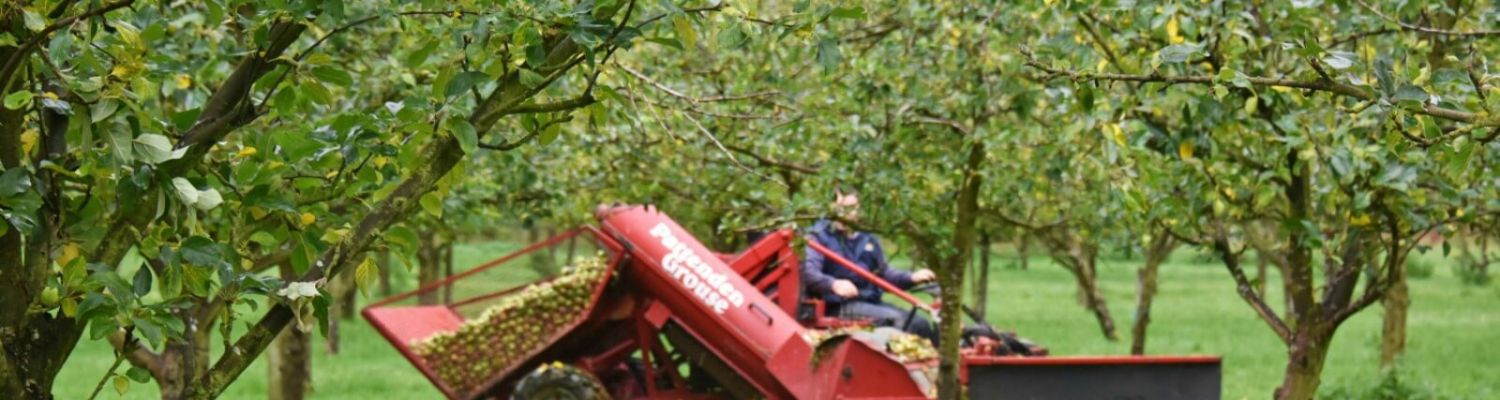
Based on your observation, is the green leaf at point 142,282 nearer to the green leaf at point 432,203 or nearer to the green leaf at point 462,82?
the green leaf at point 462,82

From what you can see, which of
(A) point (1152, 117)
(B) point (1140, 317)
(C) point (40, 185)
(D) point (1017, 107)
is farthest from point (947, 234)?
(B) point (1140, 317)

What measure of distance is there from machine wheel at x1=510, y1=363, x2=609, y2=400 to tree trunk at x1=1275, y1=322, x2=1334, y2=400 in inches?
281

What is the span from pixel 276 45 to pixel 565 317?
10.6 meters

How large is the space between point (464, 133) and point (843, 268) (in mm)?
11187

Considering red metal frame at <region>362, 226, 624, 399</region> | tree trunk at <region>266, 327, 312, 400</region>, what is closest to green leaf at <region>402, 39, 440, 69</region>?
red metal frame at <region>362, 226, 624, 399</region>

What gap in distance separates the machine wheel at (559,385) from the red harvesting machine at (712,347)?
0.01 metres

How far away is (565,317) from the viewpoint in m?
16.0

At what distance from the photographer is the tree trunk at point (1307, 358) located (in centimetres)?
928

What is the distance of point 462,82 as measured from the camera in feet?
17.0

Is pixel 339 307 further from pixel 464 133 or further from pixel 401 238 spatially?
pixel 464 133

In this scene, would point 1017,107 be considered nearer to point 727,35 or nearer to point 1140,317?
point 727,35

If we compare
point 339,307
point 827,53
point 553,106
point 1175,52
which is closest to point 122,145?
point 553,106

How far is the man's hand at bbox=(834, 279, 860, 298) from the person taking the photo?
51.1 ft

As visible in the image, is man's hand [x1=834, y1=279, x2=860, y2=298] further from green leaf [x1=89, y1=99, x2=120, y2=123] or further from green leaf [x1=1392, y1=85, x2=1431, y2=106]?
green leaf [x1=89, y1=99, x2=120, y2=123]
